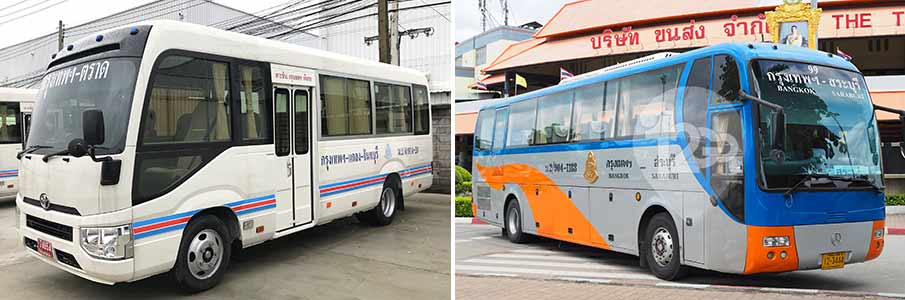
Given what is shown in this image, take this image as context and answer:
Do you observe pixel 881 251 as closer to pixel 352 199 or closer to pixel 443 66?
pixel 352 199

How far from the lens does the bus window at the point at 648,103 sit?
4508 millimetres

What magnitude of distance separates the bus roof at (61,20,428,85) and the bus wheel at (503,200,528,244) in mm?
2376

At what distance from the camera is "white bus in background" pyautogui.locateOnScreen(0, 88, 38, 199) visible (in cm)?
1038

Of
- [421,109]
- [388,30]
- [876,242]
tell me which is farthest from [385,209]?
[876,242]

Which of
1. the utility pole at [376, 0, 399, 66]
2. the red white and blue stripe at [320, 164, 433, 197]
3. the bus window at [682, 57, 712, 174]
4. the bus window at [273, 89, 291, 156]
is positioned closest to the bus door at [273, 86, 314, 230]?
the bus window at [273, 89, 291, 156]

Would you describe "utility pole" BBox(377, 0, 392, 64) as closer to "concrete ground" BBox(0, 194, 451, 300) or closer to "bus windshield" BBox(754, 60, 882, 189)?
"concrete ground" BBox(0, 194, 451, 300)

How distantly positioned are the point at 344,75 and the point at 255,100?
4.99 feet

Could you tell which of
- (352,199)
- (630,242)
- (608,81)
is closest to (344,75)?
(352,199)

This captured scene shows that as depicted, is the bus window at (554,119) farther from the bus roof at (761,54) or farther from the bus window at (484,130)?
the bus roof at (761,54)

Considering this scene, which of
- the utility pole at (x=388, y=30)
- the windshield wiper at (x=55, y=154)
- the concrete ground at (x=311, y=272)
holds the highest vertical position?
the utility pole at (x=388, y=30)

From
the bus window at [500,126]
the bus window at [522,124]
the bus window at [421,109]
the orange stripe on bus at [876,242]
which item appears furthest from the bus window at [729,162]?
the bus window at [421,109]

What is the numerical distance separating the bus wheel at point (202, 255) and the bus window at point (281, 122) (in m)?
0.97

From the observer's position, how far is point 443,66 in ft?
34.0

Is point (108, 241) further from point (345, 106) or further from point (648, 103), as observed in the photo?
point (648, 103)
